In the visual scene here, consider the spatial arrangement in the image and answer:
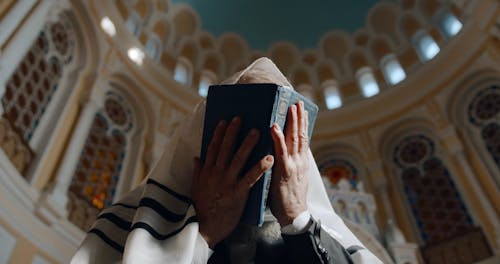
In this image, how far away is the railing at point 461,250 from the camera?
26.1ft

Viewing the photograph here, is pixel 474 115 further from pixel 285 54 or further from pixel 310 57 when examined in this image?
pixel 285 54

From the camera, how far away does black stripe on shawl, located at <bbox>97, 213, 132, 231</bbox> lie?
158cm

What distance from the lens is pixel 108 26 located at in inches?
382

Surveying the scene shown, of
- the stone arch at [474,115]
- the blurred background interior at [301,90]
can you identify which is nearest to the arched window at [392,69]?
the blurred background interior at [301,90]

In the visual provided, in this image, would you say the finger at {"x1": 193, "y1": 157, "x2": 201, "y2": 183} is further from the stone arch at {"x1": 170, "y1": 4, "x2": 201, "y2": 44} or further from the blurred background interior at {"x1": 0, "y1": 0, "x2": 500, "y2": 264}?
the stone arch at {"x1": 170, "y1": 4, "x2": 201, "y2": 44}

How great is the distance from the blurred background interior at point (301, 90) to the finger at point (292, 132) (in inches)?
183

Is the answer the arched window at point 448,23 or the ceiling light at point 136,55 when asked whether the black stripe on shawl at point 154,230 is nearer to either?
the ceiling light at point 136,55

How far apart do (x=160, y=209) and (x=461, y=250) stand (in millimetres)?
8026

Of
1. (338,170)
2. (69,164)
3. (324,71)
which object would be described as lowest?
(338,170)

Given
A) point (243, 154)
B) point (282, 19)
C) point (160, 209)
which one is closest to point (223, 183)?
point (243, 154)

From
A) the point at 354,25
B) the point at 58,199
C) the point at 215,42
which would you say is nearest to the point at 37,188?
the point at 58,199

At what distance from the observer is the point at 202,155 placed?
1601mm

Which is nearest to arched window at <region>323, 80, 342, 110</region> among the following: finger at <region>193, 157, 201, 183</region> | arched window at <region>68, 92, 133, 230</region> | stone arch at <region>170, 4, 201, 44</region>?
stone arch at <region>170, 4, 201, 44</region>

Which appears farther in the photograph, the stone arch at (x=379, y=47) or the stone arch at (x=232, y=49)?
the stone arch at (x=232, y=49)
